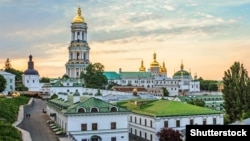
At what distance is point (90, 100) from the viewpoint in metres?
39.2

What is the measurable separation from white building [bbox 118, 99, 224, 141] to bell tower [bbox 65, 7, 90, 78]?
74828 millimetres

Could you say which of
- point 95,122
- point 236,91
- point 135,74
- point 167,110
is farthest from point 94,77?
point 95,122

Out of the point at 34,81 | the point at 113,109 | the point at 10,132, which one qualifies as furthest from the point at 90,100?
the point at 34,81

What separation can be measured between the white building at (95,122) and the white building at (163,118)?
5.08 m

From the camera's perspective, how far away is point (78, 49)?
4798 inches

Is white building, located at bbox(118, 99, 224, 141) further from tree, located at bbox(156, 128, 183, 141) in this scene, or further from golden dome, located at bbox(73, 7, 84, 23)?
golden dome, located at bbox(73, 7, 84, 23)

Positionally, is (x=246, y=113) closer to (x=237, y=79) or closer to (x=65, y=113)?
(x=237, y=79)

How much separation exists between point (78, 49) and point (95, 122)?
85.9 m

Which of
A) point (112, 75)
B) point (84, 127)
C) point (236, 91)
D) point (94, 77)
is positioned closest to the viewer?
point (84, 127)

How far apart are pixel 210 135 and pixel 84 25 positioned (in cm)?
12091

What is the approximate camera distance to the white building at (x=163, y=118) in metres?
42.6

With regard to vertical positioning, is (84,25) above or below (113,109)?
above

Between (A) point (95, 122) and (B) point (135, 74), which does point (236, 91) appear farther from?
(B) point (135, 74)

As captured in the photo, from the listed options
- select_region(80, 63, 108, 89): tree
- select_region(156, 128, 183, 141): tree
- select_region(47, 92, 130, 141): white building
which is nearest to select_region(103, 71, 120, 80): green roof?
select_region(80, 63, 108, 89): tree
